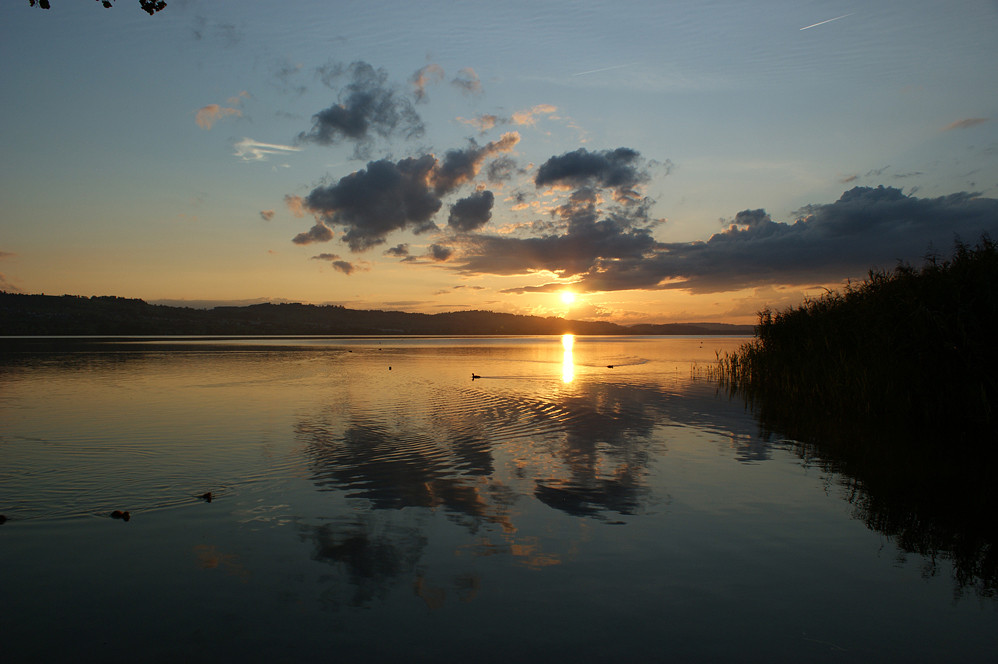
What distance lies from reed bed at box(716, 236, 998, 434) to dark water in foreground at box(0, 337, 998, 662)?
604 cm

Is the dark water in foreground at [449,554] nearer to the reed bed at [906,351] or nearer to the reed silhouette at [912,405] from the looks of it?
the reed silhouette at [912,405]

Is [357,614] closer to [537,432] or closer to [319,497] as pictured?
[319,497]

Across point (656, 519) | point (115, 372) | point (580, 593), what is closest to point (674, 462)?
point (656, 519)

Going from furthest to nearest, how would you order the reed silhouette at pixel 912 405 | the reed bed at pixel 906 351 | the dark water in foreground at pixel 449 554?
the reed bed at pixel 906 351
the reed silhouette at pixel 912 405
the dark water in foreground at pixel 449 554

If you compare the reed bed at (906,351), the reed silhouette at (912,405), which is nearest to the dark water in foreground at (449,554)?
the reed silhouette at (912,405)

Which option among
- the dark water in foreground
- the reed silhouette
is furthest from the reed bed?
the dark water in foreground

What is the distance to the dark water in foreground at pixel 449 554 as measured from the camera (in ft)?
20.6

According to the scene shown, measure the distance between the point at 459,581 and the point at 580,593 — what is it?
1645 millimetres

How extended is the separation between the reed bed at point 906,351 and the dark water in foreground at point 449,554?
6.04 metres

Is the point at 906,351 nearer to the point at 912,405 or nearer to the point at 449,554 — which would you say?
the point at 912,405

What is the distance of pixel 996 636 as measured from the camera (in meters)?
6.54

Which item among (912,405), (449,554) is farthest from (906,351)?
(449,554)

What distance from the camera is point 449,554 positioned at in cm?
862

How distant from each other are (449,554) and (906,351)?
63.0ft
